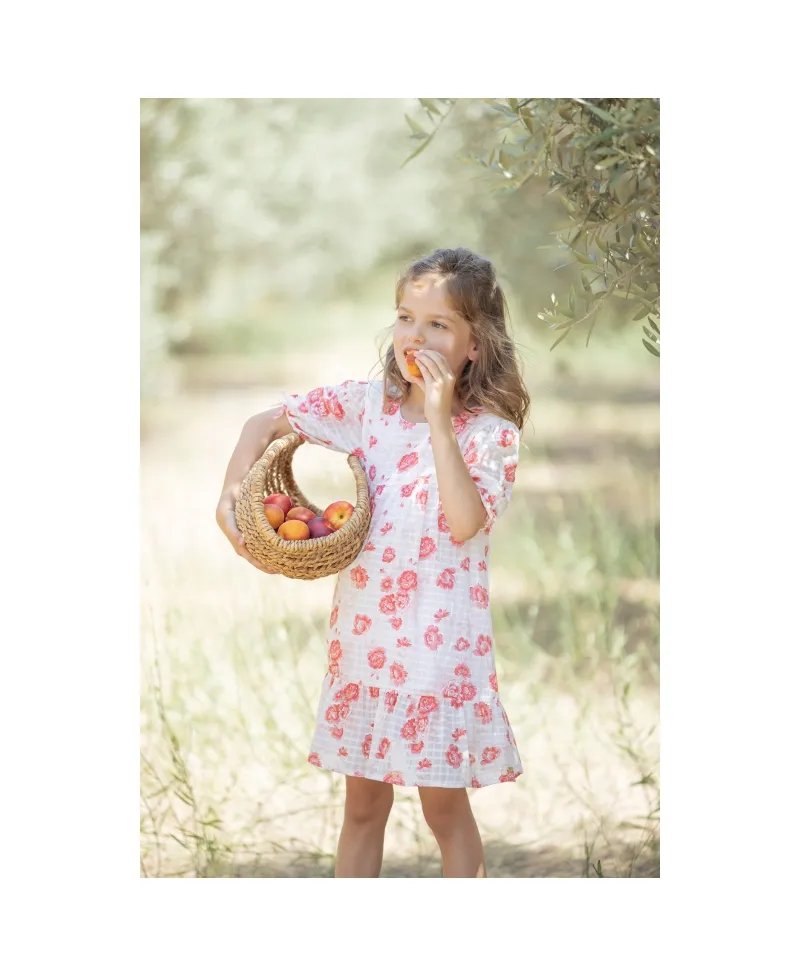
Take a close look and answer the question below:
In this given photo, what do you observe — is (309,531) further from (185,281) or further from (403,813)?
(185,281)

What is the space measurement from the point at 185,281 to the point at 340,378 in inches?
29.1

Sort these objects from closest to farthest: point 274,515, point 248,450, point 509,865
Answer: point 274,515 < point 248,450 < point 509,865

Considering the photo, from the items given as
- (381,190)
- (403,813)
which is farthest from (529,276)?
(403,813)

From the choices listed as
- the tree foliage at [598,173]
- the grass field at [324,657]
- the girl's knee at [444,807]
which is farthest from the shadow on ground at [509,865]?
the tree foliage at [598,173]

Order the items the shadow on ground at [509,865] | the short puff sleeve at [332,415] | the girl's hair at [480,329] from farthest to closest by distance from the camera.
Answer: the shadow on ground at [509,865] < the short puff sleeve at [332,415] < the girl's hair at [480,329]

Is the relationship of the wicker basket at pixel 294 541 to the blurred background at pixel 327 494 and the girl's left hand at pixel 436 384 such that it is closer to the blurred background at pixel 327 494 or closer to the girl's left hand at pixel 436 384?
the girl's left hand at pixel 436 384

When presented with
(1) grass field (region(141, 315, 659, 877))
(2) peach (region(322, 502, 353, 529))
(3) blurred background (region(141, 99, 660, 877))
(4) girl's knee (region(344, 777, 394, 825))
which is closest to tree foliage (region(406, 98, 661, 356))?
(3) blurred background (region(141, 99, 660, 877))

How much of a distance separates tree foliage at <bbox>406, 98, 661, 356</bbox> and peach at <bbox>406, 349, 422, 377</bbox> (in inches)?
13.0

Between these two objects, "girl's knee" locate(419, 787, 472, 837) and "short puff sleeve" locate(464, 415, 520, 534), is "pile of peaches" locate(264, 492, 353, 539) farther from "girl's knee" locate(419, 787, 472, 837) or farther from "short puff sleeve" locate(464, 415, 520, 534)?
"girl's knee" locate(419, 787, 472, 837)

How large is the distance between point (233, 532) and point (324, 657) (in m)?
1.46

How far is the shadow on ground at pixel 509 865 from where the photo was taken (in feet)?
10.4

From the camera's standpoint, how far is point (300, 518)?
2.39m

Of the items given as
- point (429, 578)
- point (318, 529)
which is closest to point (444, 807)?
point (429, 578)

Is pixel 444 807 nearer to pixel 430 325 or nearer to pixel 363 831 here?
pixel 363 831
